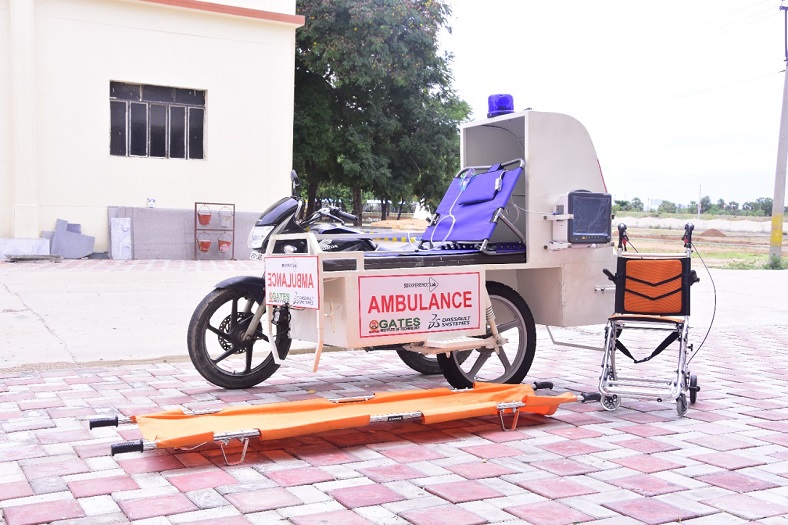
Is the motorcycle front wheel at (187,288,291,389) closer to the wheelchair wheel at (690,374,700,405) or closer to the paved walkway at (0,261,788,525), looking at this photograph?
the paved walkway at (0,261,788,525)

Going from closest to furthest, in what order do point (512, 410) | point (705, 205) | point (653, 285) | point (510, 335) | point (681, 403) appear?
1. point (512, 410)
2. point (681, 403)
3. point (653, 285)
4. point (510, 335)
5. point (705, 205)

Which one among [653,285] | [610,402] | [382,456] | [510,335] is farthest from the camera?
[510,335]

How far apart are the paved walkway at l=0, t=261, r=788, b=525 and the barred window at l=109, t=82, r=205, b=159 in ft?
37.2

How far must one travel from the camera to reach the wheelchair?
18.4 ft

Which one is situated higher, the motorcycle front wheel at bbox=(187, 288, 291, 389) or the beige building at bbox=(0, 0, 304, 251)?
the beige building at bbox=(0, 0, 304, 251)

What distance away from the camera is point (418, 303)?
5.57m

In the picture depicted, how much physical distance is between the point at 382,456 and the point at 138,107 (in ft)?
52.5

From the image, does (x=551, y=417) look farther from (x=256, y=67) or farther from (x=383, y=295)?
(x=256, y=67)

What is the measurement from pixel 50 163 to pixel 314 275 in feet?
46.9

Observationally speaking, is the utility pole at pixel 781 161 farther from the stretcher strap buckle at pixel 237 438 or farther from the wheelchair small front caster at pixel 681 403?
the stretcher strap buckle at pixel 237 438

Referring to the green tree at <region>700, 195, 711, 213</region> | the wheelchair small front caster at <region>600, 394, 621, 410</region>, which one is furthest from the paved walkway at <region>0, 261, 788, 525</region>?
the green tree at <region>700, 195, 711, 213</region>

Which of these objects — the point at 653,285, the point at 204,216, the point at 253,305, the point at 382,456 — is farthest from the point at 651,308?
the point at 204,216

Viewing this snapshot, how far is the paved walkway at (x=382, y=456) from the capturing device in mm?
3541

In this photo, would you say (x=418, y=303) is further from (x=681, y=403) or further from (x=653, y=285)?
(x=681, y=403)
